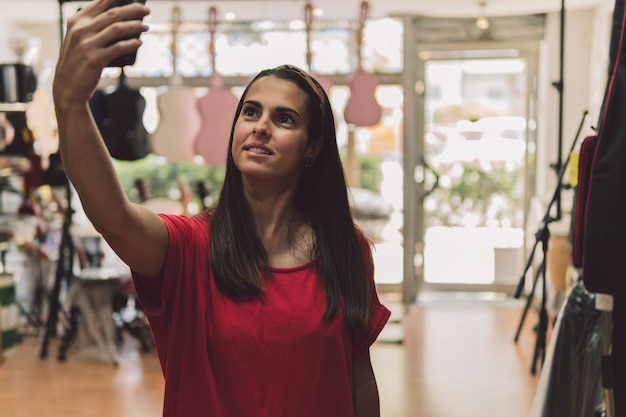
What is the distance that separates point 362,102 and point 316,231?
12.4 ft

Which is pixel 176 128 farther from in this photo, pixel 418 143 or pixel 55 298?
pixel 418 143

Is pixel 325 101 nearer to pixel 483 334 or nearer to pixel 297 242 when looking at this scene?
pixel 297 242

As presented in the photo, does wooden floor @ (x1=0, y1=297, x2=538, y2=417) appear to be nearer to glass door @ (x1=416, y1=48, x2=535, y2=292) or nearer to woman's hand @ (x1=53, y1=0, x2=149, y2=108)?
glass door @ (x1=416, y1=48, x2=535, y2=292)

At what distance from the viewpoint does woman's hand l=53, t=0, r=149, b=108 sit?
84 centimetres

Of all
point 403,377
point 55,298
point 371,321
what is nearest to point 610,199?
point 371,321

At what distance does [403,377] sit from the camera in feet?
14.0

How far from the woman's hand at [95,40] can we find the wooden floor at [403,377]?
3.09 m

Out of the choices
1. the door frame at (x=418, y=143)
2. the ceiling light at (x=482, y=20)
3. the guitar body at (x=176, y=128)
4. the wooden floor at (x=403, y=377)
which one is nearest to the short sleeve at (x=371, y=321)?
the wooden floor at (x=403, y=377)

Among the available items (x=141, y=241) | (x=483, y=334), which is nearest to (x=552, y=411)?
(x=141, y=241)

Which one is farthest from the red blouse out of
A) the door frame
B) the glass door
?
the glass door

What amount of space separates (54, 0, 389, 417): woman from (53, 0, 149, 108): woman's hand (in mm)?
235

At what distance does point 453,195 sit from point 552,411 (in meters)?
4.28

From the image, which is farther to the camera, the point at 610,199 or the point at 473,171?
the point at 473,171

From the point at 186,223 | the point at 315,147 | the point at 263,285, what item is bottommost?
the point at 263,285
